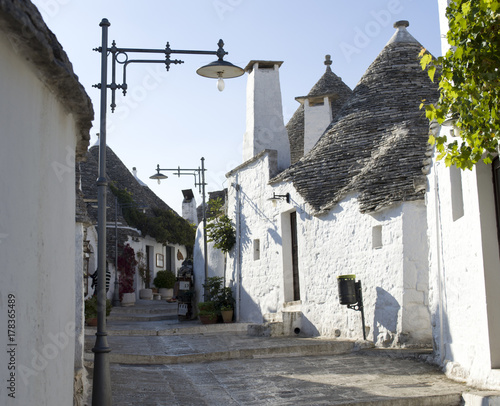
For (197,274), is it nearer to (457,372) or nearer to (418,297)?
(418,297)

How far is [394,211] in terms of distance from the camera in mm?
10516

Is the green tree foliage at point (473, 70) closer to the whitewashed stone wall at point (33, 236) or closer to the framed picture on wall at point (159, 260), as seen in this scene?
the whitewashed stone wall at point (33, 236)

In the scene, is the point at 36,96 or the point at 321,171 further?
the point at 321,171

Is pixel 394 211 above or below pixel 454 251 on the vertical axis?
above

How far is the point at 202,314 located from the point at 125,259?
9.53 meters

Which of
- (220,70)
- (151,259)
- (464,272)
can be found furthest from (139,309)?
(464,272)

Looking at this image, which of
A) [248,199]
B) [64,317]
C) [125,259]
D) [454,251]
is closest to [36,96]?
[64,317]

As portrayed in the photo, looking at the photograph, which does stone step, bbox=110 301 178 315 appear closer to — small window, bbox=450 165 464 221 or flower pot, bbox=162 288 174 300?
flower pot, bbox=162 288 174 300

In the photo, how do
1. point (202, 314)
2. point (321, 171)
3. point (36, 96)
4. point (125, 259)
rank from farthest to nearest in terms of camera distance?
point (125, 259) → point (202, 314) → point (321, 171) → point (36, 96)

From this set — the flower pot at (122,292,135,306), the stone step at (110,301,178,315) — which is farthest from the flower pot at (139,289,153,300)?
the stone step at (110,301,178,315)

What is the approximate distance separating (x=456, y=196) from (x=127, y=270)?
63.5ft

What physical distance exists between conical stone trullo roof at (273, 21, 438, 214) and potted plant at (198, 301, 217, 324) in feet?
14.3

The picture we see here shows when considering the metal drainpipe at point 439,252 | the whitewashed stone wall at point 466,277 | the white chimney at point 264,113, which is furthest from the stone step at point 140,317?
the metal drainpipe at point 439,252

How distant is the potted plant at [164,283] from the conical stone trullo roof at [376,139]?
1600 centimetres
